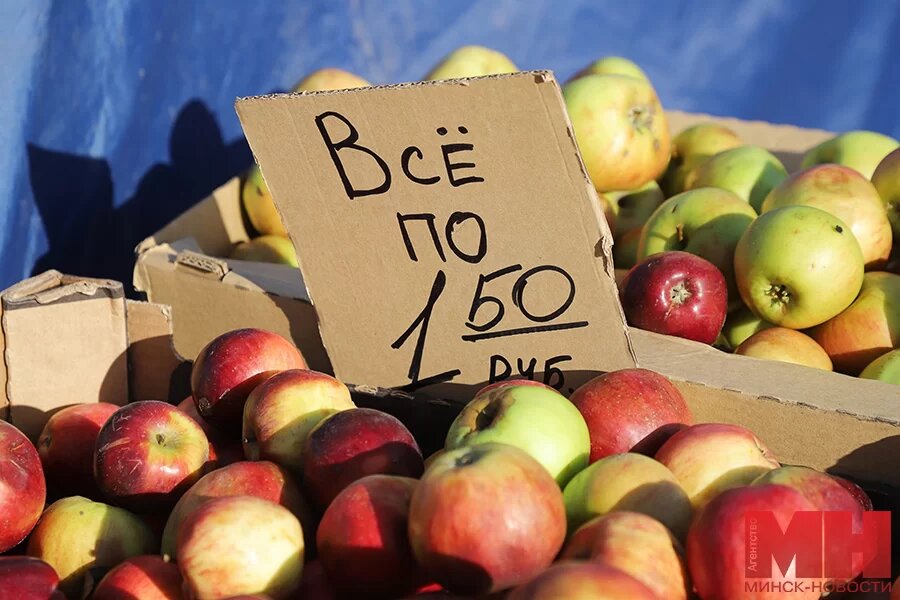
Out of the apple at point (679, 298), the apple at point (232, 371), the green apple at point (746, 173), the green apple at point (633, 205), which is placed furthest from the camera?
the green apple at point (633, 205)

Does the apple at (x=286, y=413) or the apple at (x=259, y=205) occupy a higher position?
the apple at (x=259, y=205)

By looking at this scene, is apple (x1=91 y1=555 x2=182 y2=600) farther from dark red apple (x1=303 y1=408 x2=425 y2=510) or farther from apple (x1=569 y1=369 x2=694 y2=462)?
apple (x1=569 y1=369 x2=694 y2=462)

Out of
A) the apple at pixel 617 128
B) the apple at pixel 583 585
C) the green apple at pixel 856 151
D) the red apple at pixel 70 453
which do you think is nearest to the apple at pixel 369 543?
the apple at pixel 583 585

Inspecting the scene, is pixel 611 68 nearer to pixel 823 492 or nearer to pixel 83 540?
pixel 823 492

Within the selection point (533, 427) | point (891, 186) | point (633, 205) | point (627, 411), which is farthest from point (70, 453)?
point (891, 186)

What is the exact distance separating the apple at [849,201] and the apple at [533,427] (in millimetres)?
1103

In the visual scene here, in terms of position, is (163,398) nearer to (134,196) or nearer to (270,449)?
(270,449)

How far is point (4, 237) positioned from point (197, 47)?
1058mm

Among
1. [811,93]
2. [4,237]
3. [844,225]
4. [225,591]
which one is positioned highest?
[811,93]

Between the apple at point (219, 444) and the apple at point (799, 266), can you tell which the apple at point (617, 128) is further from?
the apple at point (219, 444)

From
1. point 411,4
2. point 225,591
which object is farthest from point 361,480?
point 411,4

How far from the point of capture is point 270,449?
5.31 feet

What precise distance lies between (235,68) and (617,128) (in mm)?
1519

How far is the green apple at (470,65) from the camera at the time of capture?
3.15 m
